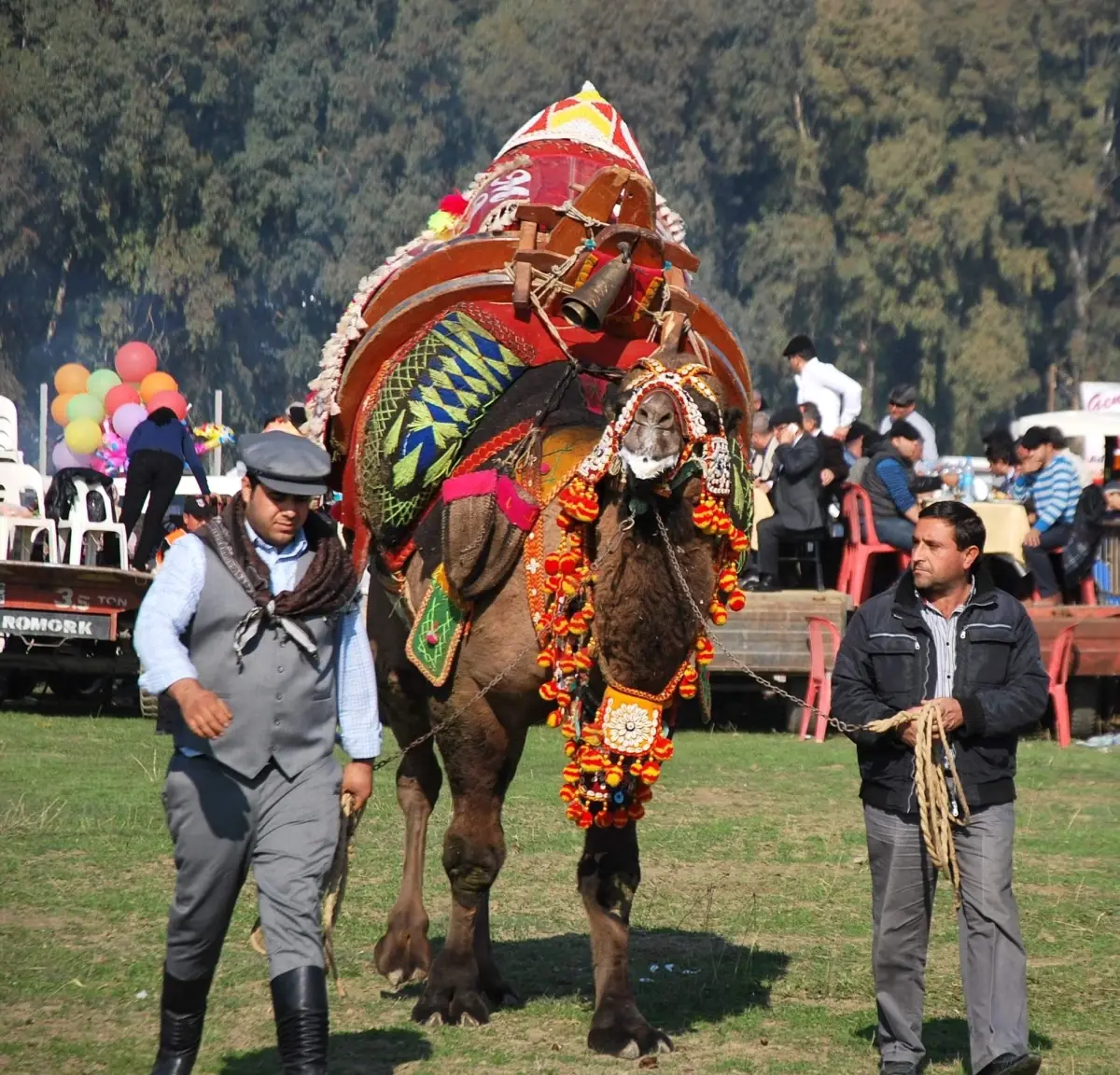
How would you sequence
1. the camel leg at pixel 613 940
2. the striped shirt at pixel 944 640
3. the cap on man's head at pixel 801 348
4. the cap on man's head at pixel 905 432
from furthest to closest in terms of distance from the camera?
the cap on man's head at pixel 801 348 → the cap on man's head at pixel 905 432 → the camel leg at pixel 613 940 → the striped shirt at pixel 944 640

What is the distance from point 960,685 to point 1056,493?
10.3 meters

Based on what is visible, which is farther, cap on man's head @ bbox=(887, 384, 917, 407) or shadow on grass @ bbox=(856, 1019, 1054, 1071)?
cap on man's head @ bbox=(887, 384, 917, 407)

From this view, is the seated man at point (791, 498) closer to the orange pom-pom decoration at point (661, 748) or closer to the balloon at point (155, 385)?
the orange pom-pom decoration at point (661, 748)

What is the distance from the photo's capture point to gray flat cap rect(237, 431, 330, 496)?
18.9 feet

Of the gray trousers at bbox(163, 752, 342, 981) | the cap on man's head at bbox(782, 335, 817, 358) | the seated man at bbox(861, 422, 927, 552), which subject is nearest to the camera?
the gray trousers at bbox(163, 752, 342, 981)

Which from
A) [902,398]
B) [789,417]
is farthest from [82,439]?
[902,398]

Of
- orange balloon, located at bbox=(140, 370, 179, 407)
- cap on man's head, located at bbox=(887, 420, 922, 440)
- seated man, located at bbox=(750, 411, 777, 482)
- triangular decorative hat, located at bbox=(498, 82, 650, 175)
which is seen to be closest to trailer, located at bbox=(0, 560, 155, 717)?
triangular decorative hat, located at bbox=(498, 82, 650, 175)

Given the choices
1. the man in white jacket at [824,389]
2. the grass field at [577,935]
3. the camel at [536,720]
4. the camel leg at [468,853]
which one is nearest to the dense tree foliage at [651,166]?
the man in white jacket at [824,389]

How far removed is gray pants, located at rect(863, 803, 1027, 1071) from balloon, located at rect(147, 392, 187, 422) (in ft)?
64.0

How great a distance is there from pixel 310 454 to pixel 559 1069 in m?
2.24

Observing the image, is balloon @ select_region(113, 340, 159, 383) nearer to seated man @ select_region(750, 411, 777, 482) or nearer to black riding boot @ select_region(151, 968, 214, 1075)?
seated man @ select_region(750, 411, 777, 482)

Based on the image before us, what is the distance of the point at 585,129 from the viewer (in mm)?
10250

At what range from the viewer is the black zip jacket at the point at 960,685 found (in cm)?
627

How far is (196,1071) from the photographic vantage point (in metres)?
6.38
